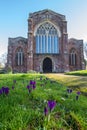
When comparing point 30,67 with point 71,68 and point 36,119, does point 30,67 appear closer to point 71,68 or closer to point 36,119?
point 71,68

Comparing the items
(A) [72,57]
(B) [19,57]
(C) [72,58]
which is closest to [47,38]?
(A) [72,57]

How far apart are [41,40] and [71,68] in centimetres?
784

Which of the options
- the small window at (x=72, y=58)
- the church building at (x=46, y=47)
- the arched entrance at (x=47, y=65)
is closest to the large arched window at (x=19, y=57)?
the church building at (x=46, y=47)

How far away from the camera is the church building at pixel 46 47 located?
40.3 metres

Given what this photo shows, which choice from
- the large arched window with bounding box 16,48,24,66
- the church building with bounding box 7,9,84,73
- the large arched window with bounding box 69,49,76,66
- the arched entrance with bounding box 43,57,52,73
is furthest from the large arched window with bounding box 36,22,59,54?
the large arched window with bounding box 16,48,24,66

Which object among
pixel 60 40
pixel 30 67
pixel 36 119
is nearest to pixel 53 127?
pixel 36 119

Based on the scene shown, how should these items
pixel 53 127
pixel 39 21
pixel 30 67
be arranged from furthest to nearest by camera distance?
1. pixel 39 21
2. pixel 30 67
3. pixel 53 127

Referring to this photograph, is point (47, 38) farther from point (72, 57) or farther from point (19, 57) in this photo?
point (19, 57)

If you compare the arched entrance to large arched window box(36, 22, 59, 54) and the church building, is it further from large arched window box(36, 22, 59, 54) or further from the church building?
large arched window box(36, 22, 59, 54)

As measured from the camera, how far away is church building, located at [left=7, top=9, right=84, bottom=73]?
40312 millimetres

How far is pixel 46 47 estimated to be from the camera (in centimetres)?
4097

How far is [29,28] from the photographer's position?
4100cm

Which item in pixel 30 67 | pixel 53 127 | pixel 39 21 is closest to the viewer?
pixel 53 127

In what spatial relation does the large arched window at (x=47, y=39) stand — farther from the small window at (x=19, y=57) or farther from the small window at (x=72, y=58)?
the small window at (x=19, y=57)
